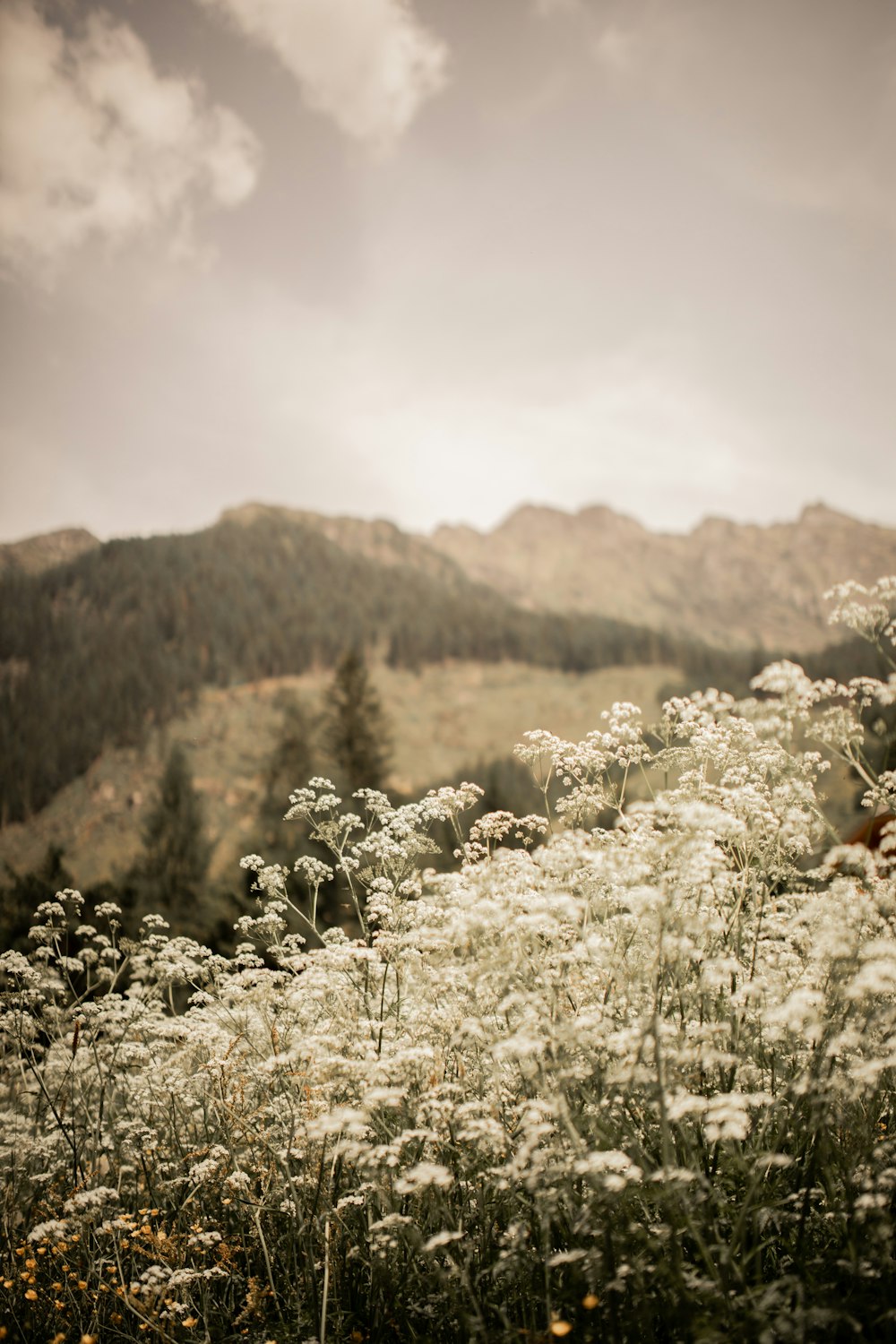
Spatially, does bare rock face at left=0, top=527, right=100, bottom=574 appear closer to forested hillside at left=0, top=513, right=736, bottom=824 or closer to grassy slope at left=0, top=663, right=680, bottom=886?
forested hillside at left=0, top=513, right=736, bottom=824

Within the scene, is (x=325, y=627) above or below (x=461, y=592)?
below

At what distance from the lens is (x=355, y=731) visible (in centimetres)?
4319

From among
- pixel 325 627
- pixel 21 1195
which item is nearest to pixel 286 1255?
pixel 21 1195

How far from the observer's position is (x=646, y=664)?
375 feet

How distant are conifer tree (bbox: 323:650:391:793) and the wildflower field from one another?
113 ft

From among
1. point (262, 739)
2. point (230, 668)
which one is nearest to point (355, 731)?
point (262, 739)

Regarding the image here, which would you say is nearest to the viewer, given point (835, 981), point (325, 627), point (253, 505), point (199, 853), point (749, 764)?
point (835, 981)

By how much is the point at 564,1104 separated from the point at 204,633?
3802 inches

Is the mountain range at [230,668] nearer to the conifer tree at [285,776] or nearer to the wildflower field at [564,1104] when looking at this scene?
the conifer tree at [285,776]

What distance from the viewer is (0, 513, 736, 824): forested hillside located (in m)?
70.2

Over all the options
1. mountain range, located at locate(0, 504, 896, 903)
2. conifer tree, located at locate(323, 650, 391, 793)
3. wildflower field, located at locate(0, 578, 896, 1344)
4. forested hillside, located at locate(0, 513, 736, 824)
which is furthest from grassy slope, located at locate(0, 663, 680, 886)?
wildflower field, located at locate(0, 578, 896, 1344)

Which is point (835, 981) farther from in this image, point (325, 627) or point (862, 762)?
point (325, 627)

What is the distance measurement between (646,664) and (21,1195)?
115 metres

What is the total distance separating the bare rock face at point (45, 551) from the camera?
98931 mm
